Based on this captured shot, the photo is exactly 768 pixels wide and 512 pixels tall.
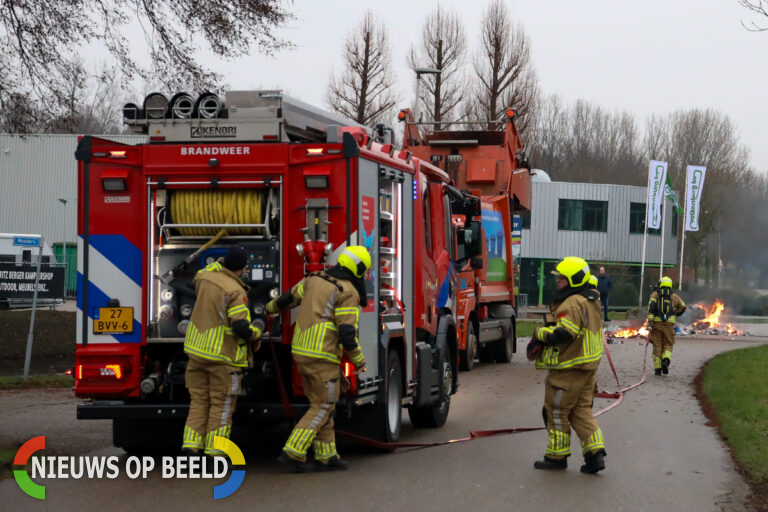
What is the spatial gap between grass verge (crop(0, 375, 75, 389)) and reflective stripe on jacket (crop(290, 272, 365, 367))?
26.6 ft

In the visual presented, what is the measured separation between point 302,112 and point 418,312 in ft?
8.14

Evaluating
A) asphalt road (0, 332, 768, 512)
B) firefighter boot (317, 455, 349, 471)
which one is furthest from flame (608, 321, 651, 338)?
firefighter boot (317, 455, 349, 471)

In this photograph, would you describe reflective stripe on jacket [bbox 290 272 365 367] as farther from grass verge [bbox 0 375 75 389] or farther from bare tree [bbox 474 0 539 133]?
bare tree [bbox 474 0 539 133]

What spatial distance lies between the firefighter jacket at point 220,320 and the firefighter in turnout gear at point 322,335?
0.35 meters

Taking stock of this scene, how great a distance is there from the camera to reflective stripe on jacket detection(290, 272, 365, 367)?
8.44 m

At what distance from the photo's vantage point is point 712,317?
34688 mm

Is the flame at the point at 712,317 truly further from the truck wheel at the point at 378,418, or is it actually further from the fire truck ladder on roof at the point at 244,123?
the fire truck ladder on roof at the point at 244,123

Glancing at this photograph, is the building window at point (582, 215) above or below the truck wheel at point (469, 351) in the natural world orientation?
above

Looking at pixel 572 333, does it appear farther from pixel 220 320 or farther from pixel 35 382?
pixel 35 382

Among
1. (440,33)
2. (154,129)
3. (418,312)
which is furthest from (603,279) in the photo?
(154,129)

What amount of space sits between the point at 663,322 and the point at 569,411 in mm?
9983

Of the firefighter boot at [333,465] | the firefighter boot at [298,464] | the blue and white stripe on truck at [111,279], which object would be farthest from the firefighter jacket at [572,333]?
the blue and white stripe on truck at [111,279]

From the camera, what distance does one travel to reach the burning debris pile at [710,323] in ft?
108

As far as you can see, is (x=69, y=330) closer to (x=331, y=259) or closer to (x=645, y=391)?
(x=645, y=391)
